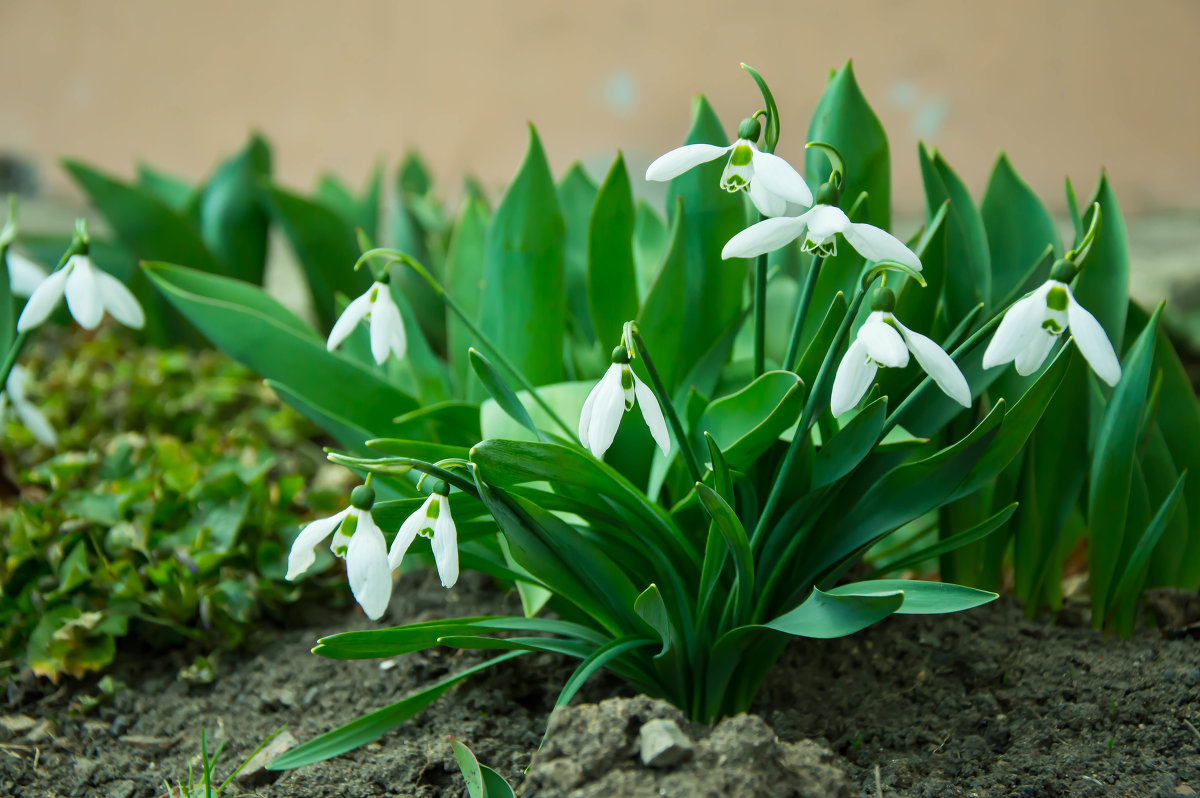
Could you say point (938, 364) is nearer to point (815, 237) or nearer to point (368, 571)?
point (815, 237)

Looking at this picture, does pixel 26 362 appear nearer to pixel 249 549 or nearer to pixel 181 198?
pixel 181 198

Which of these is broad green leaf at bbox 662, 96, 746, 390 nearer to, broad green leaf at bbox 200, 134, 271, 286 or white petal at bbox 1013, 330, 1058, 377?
white petal at bbox 1013, 330, 1058, 377

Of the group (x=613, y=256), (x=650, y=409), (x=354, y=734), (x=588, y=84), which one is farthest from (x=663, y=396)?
(x=588, y=84)

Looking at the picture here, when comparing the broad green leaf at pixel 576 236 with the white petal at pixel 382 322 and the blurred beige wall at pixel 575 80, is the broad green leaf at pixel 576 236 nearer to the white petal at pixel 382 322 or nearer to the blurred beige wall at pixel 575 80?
the white petal at pixel 382 322

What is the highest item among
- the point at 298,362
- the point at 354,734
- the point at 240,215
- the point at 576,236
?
the point at 240,215

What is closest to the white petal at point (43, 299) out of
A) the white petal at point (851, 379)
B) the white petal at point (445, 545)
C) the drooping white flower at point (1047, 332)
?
the white petal at point (445, 545)

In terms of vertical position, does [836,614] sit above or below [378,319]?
below
